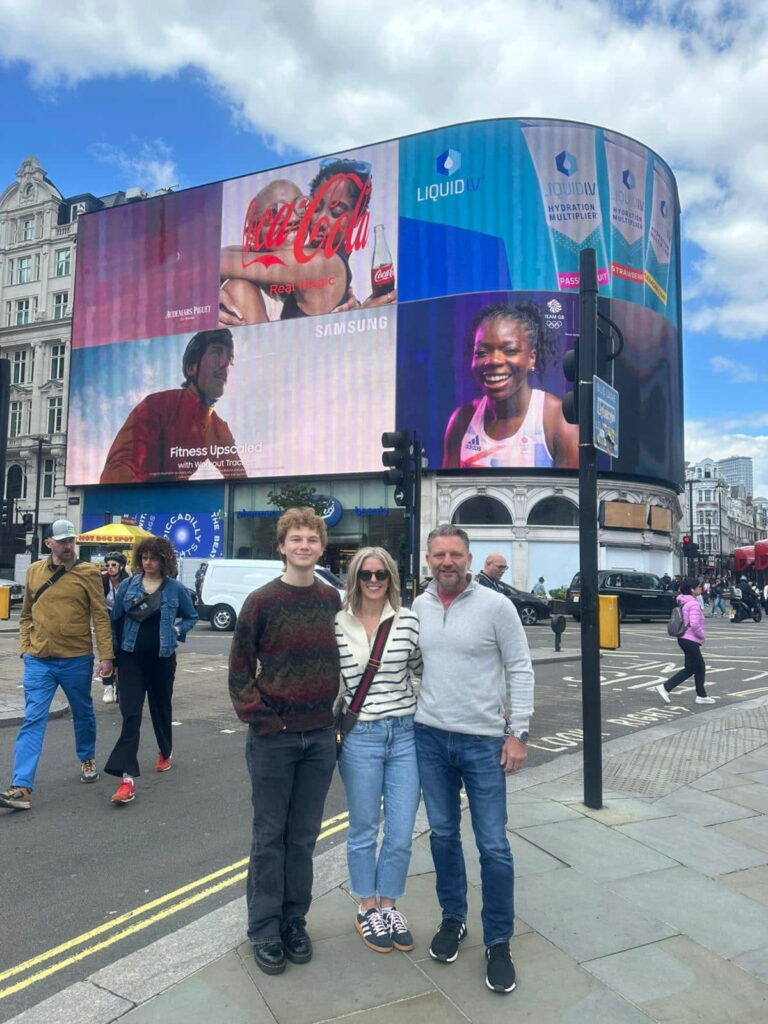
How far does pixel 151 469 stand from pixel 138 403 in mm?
4190

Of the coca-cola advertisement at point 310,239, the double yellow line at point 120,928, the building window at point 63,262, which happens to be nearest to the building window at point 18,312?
the building window at point 63,262

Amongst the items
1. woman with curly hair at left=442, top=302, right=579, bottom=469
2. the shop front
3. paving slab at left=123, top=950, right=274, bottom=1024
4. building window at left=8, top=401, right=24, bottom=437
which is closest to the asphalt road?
paving slab at left=123, top=950, right=274, bottom=1024

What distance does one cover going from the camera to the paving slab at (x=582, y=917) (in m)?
3.31

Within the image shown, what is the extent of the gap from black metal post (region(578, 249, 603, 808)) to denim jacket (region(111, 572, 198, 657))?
2.88m

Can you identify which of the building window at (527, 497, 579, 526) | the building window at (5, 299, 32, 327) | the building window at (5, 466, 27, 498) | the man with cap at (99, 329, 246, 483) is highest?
the building window at (5, 299, 32, 327)

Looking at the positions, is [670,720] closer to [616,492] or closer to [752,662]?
[752,662]

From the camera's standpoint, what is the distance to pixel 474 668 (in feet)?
10.9

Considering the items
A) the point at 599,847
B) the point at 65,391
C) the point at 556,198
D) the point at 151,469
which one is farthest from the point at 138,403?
the point at 599,847

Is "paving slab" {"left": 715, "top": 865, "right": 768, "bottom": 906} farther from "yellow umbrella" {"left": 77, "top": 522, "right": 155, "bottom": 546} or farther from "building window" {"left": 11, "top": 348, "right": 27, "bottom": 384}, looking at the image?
"building window" {"left": 11, "top": 348, "right": 27, "bottom": 384}

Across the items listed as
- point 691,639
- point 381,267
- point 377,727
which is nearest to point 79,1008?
point 377,727

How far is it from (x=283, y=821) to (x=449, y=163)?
42242mm

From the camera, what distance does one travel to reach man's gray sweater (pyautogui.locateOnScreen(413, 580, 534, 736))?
3299mm

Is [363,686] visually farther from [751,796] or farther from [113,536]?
[113,536]

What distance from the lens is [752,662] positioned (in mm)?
15352
